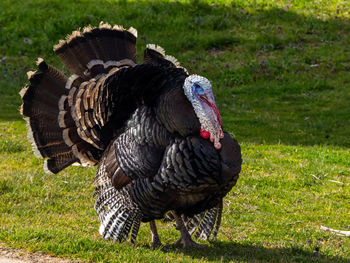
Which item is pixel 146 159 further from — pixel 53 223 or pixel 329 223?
pixel 329 223

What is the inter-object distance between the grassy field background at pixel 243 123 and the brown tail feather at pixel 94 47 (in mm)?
1808

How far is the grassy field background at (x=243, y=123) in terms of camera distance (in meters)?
6.00

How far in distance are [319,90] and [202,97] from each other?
9.21 m

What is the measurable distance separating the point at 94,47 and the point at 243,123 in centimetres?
552

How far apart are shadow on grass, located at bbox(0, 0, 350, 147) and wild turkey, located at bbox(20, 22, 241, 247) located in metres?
4.95

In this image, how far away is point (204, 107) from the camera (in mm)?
5254

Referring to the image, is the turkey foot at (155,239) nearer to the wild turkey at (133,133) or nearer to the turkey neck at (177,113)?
the wild turkey at (133,133)

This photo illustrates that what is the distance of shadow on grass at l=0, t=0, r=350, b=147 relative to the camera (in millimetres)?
12042

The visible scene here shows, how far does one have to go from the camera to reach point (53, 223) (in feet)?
21.1

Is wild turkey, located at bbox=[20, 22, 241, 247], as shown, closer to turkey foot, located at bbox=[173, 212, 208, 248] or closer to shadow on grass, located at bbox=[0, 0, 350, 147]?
turkey foot, located at bbox=[173, 212, 208, 248]

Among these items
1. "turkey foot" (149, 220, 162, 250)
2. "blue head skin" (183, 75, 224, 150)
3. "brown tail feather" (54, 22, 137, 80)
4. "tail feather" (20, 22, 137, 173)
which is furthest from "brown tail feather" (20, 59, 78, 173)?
"blue head skin" (183, 75, 224, 150)

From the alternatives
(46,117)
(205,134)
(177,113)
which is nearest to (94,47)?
(46,117)

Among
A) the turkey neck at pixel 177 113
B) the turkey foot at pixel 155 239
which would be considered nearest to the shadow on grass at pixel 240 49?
the turkey foot at pixel 155 239

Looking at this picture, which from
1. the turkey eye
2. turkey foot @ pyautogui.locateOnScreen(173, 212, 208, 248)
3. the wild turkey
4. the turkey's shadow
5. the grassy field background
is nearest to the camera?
the wild turkey
